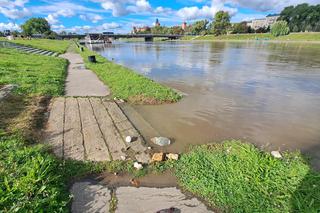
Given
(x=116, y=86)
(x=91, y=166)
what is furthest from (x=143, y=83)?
(x=91, y=166)

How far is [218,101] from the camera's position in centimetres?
799

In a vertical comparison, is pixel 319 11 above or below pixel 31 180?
above

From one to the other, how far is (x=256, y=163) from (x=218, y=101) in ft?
14.8

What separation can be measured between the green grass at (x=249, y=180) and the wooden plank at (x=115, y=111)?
2.30 meters

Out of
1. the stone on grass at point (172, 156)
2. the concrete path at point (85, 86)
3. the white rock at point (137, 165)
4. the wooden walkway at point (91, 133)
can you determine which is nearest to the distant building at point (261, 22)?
the concrete path at point (85, 86)

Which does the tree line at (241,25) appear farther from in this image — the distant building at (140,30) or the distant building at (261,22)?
the distant building at (261,22)

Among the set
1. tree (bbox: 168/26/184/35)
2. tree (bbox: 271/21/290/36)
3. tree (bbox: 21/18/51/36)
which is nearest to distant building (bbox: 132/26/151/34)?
tree (bbox: 168/26/184/35)

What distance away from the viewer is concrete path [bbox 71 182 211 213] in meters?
2.90

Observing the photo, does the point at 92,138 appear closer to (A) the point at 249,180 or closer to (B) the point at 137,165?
(B) the point at 137,165

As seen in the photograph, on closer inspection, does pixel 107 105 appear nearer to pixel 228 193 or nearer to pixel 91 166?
pixel 91 166

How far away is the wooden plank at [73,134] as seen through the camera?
402cm

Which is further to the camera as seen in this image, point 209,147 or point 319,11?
point 319,11

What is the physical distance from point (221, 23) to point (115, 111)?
120 meters

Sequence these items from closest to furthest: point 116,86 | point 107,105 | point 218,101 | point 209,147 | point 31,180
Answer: point 31,180 → point 209,147 → point 107,105 → point 218,101 → point 116,86
